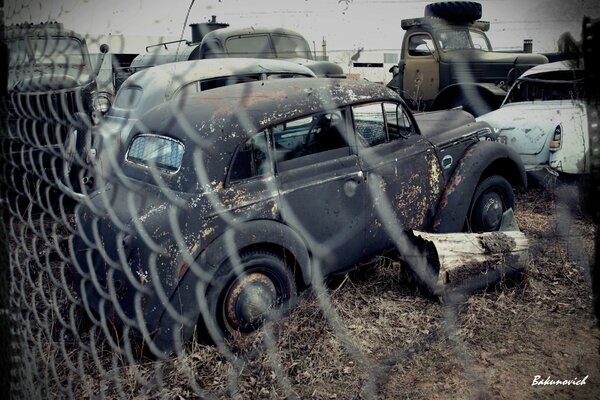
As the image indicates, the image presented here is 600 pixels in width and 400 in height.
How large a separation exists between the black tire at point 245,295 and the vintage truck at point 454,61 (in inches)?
240

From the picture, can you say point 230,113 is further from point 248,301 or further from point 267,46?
point 267,46

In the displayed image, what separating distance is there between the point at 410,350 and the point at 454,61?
22.9ft

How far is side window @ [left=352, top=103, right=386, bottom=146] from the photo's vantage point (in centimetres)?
369

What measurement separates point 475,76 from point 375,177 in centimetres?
600

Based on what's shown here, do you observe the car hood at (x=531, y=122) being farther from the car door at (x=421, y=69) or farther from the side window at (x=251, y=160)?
the side window at (x=251, y=160)

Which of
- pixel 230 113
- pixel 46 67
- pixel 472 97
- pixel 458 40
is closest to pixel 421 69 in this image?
pixel 458 40

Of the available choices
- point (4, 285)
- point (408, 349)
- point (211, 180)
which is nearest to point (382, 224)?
point (408, 349)

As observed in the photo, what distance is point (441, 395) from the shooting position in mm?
2480

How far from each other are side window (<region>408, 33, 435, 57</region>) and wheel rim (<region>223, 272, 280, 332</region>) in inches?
280

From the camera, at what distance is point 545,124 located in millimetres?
5551

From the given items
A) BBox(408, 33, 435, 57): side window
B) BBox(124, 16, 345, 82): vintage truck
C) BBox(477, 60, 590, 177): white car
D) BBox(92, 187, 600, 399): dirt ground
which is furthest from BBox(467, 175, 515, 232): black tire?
BBox(408, 33, 435, 57): side window

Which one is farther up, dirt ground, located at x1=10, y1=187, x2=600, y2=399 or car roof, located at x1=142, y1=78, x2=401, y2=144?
car roof, located at x1=142, y1=78, x2=401, y2=144

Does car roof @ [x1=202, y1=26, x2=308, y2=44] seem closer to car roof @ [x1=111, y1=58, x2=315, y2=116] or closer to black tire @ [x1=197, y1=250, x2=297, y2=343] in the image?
car roof @ [x1=111, y1=58, x2=315, y2=116]

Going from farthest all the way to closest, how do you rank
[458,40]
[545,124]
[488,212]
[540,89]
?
[458,40] < [540,89] < [545,124] < [488,212]
